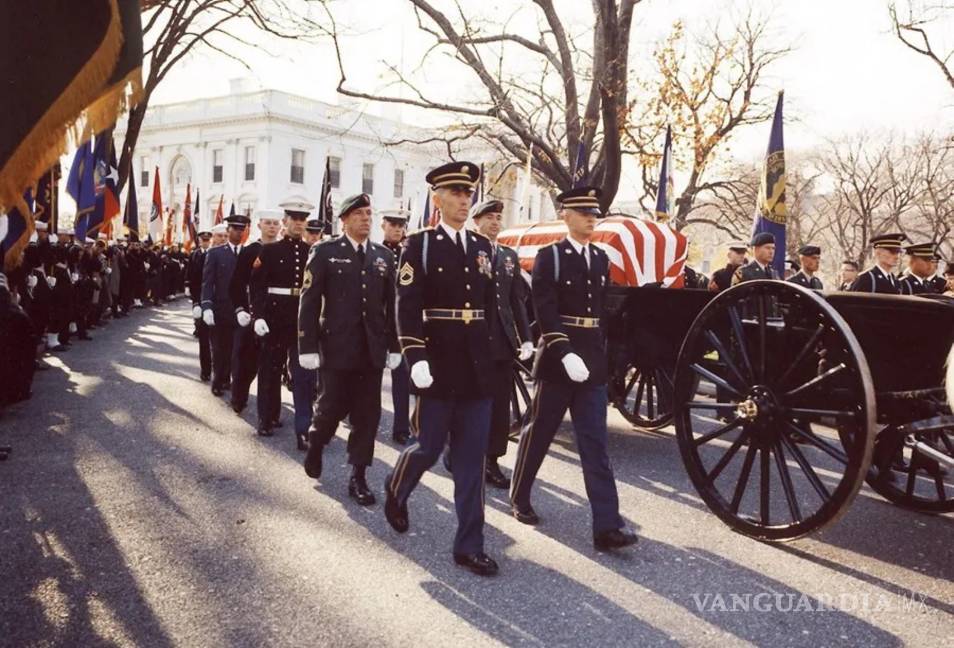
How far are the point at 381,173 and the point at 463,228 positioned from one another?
4867cm

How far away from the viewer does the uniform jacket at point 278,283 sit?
6.50m

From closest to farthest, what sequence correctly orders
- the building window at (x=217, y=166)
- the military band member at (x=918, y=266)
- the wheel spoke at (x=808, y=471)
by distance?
the wheel spoke at (x=808, y=471) → the military band member at (x=918, y=266) → the building window at (x=217, y=166)

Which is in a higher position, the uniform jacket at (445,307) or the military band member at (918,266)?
the military band member at (918,266)

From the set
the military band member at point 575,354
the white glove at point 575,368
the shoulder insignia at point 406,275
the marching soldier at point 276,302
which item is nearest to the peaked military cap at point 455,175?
the shoulder insignia at point 406,275

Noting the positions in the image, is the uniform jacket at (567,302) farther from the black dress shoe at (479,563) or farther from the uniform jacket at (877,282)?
the uniform jacket at (877,282)

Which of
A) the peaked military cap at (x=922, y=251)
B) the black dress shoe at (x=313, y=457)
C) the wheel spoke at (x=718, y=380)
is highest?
the peaked military cap at (x=922, y=251)

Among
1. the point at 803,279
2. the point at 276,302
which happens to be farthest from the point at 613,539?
the point at 803,279

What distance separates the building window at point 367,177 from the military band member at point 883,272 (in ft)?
150

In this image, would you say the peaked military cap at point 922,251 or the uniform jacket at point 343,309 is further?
the peaked military cap at point 922,251

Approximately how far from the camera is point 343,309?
5.05 m

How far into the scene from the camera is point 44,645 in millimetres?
2832

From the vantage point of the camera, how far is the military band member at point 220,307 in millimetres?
8352

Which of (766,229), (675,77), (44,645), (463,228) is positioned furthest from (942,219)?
(44,645)

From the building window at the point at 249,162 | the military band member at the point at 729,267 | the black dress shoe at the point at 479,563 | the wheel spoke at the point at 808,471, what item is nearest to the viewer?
the black dress shoe at the point at 479,563
